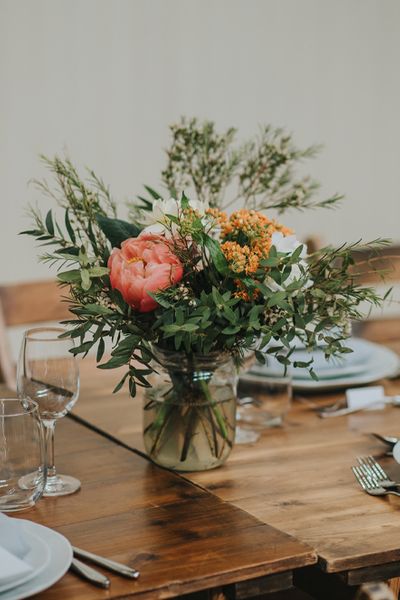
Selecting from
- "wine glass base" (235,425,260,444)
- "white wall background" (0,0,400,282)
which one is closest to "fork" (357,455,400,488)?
"wine glass base" (235,425,260,444)

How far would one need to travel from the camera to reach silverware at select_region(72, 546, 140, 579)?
95cm

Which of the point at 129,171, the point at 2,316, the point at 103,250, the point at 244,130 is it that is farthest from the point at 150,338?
the point at 244,130

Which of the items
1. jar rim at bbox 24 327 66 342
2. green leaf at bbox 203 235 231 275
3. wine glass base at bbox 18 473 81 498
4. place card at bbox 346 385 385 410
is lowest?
wine glass base at bbox 18 473 81 498

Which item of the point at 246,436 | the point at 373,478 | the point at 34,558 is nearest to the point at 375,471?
the point at 373,478

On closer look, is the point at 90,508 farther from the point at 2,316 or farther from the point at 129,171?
the point at 129,171

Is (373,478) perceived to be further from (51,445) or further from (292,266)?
(51,445)

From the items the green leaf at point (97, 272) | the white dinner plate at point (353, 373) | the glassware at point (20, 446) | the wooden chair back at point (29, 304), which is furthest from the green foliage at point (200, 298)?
the wooden chair back at point (29, 304)

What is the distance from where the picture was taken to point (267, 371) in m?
1.64

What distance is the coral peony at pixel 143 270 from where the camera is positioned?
1.14 metres

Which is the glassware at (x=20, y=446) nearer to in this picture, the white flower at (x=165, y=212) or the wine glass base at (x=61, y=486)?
the wine glass base at (x=61, y=486)

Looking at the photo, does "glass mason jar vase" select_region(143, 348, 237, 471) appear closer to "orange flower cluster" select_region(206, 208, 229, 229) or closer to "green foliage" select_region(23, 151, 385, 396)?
"green foliage" select_region(23, 151, 385, 396)

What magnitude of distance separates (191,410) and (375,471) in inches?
10.8

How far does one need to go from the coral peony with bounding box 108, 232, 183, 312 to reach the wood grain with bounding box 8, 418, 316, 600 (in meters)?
0.24

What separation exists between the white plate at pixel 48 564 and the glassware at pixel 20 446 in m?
0.08
